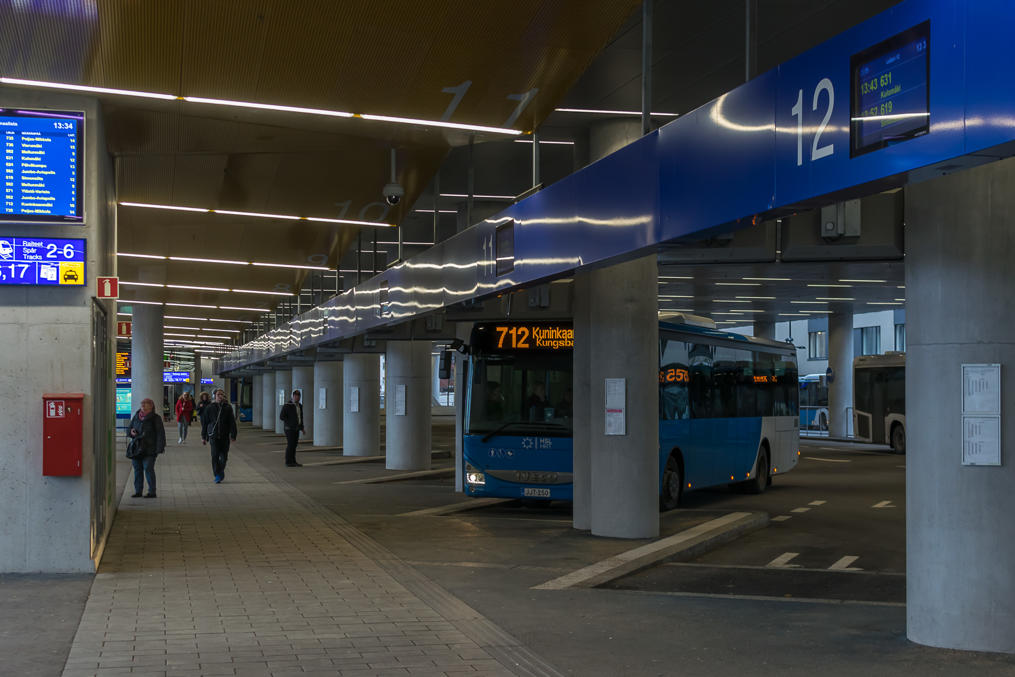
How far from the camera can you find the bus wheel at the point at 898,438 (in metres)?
36.0

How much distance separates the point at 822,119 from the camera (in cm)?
664

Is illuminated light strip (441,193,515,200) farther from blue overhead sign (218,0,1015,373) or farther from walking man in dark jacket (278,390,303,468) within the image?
Result: walking man in dark jacket (278,390,303,468)

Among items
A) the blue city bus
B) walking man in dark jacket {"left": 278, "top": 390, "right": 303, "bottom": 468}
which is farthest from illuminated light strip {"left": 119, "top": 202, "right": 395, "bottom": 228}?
walking man in dark jacket {"left": 278, "top": 390, "right": 303, "bottom": 468}

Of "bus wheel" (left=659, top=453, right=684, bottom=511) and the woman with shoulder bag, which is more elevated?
the woman with shoulder bag

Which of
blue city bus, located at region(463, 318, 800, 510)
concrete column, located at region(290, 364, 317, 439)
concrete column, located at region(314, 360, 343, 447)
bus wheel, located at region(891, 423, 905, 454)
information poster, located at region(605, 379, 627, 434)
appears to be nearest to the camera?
information poster, located at region(605, 379, 627, 434)

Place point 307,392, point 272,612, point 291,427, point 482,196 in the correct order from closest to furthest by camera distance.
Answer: point 272,612
point 482,196
point 291,427
point 307,392

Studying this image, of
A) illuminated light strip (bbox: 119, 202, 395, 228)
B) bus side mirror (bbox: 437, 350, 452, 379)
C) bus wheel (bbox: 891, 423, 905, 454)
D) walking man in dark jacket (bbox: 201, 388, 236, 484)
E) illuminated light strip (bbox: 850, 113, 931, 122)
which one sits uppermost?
illuminated light strip (bbox: 119, 202, 395, 228)

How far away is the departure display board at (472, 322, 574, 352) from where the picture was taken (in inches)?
682

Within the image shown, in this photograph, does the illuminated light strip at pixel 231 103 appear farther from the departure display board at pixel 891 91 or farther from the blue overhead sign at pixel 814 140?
the departure display board at pixel 891 91

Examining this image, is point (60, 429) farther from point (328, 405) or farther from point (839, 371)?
point (839, 371)

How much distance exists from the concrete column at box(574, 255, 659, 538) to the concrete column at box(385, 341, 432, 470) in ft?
43.6

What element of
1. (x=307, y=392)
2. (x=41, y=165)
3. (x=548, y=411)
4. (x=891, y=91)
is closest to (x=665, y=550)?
(x=548, y=411)

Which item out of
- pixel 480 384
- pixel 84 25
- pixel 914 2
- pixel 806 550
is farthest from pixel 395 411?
pixel 914 2

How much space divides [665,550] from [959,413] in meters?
5.41
